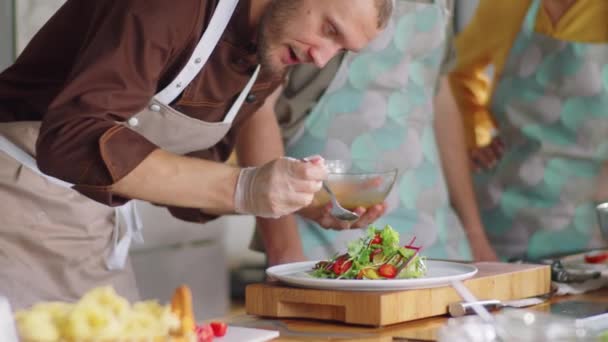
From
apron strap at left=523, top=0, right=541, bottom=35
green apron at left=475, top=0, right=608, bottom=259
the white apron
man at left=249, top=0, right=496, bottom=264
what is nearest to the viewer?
the white apron

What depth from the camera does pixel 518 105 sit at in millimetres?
2691

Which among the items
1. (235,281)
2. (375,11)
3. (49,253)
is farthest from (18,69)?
(235,281)

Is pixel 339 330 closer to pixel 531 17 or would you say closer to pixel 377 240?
pixel 377 240

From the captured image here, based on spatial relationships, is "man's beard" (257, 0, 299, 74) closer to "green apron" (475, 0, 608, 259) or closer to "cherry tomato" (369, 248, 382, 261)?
"cherry tomato" (369, 248, 382, 261)

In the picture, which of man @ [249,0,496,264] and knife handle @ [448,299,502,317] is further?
man @ [249,0,496,264]

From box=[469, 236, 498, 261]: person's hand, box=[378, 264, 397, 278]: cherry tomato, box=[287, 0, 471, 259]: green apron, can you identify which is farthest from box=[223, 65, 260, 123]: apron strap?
box=[469, 236, 498, 261]: person's hand

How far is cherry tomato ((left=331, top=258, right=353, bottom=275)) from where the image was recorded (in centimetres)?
154

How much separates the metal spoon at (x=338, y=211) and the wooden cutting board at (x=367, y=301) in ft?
0.63

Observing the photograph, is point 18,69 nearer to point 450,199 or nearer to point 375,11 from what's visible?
point 375,11

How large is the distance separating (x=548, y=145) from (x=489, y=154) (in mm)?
197

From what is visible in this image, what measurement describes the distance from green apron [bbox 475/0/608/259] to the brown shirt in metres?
1.05

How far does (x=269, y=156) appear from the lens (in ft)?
7.36

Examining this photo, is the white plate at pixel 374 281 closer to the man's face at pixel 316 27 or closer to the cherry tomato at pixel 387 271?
the cherry tomato at pixel 387 271

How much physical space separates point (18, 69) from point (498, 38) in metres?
1.41
